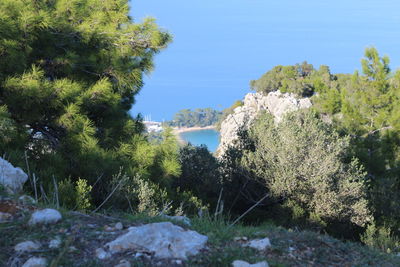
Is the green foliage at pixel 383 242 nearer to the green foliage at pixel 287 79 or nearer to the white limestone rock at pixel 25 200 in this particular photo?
the white limestone rock at pixel 25 200

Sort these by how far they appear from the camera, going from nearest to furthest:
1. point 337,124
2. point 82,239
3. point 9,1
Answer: point 82,239
point 9,1
point 337,124

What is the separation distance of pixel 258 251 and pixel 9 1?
7546 mm

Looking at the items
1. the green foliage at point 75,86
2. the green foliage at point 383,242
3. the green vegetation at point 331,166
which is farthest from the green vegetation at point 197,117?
the green foliage at point 383,242

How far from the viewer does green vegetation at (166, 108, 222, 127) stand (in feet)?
193

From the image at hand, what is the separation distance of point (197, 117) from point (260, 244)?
186 feet

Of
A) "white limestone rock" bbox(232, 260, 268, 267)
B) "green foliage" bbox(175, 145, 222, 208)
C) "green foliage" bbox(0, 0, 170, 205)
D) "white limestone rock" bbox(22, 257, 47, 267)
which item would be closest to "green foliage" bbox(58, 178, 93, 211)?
"green foliage" bbox(0, 0, 170, 205)

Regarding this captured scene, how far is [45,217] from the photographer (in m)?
2.97

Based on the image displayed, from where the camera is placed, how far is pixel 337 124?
1445 centimetres

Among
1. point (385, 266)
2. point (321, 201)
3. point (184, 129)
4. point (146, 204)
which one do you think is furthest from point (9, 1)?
point (184, 129)

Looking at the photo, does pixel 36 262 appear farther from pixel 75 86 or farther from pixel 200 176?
pixel 200 176

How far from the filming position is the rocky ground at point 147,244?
2.61 metres

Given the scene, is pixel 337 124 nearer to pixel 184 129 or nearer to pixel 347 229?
pixel 347 229

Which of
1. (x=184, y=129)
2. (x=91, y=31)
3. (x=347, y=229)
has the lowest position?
(x=347, y=229)

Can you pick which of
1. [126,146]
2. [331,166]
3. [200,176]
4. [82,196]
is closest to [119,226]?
[82,196]
